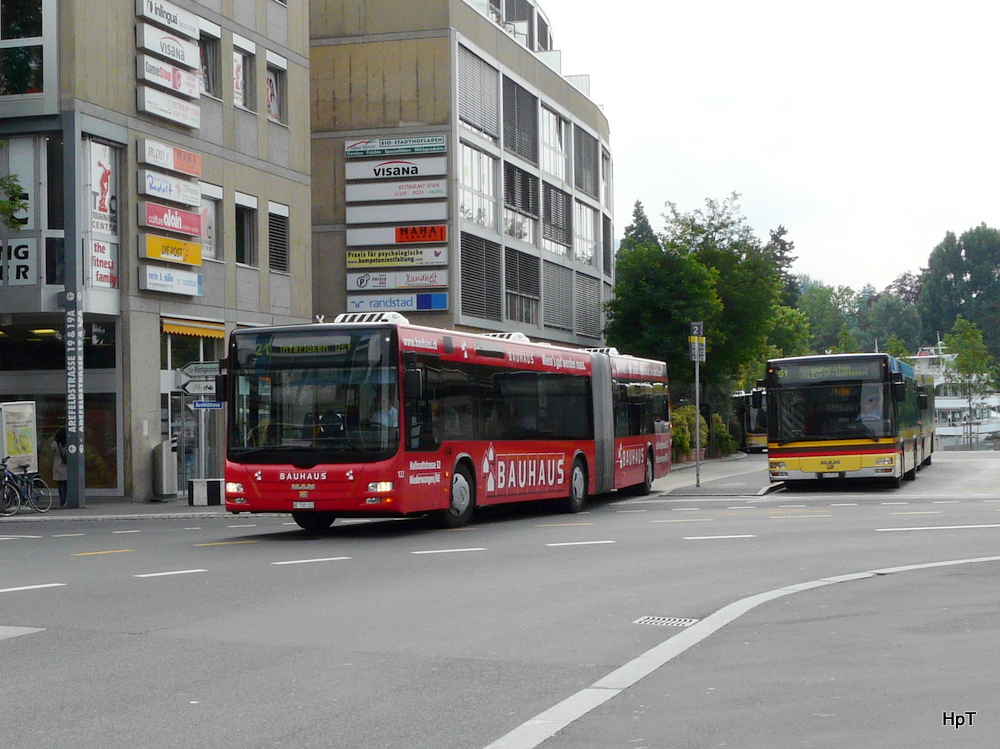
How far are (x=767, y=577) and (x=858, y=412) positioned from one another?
16.7 meters

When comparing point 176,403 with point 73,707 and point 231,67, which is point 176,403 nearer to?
point 231,67

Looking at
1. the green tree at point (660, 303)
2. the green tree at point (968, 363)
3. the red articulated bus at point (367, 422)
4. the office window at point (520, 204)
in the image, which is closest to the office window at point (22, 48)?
the red articulated bus at point (367, 422)

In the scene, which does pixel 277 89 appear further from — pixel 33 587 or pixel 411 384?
pixel 33 587

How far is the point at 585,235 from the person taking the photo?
199 feet

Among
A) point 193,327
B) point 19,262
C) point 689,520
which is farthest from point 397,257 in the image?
point 689,520

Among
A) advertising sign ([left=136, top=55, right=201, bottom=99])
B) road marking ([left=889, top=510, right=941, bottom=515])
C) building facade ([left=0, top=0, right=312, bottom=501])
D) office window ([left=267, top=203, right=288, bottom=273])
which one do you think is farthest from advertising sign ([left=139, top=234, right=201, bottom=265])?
road marking ([left=889, top=510, right=941, bottom=515])

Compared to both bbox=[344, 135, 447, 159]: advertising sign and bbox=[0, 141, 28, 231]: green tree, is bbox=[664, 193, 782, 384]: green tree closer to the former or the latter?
bbox=[344, 135, 447, 159]: advertising sign

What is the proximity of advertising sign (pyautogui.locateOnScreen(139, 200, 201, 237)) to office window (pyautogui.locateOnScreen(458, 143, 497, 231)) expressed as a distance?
1306cm

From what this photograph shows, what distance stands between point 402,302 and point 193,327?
1235 cm

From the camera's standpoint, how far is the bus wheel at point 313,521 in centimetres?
2041

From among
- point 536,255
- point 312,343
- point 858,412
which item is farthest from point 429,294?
point 312,343

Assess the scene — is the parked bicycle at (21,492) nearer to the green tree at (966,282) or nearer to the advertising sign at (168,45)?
the advertising sign at (168,45)

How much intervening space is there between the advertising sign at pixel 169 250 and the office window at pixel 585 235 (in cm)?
2752

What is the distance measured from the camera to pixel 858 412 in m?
29.3
